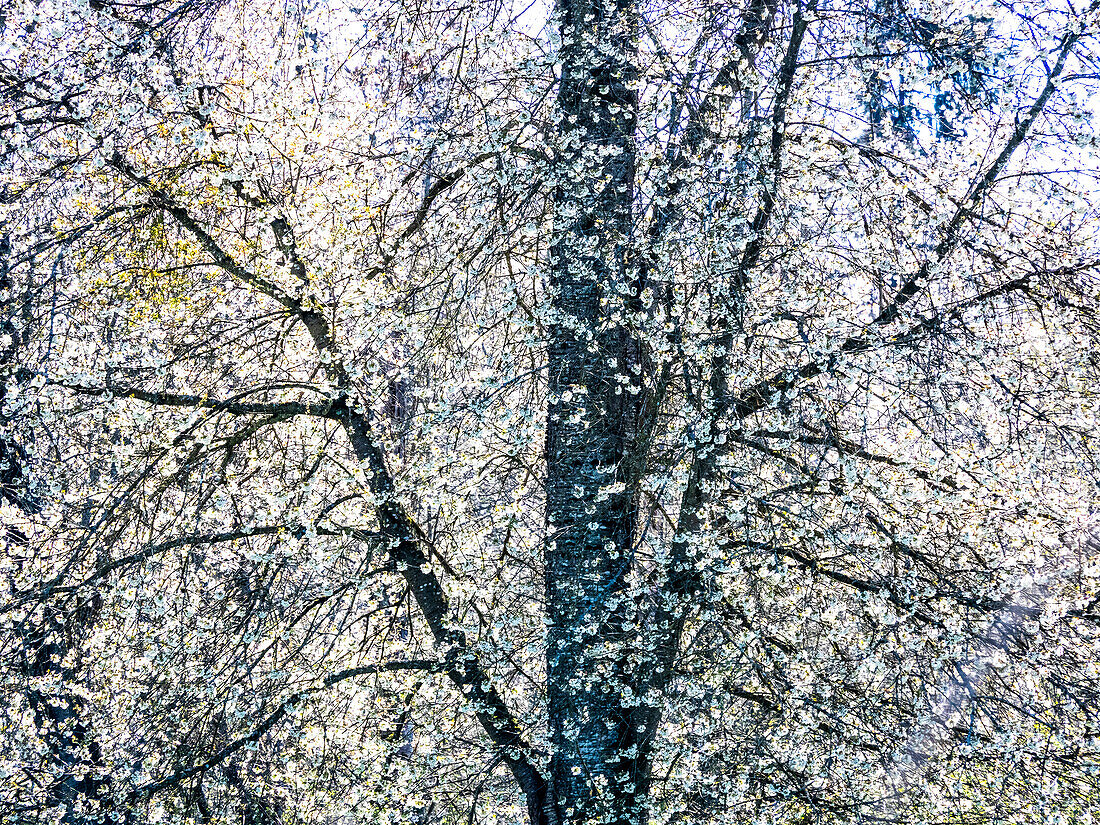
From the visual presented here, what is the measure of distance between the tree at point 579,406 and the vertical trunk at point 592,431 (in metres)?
0.03

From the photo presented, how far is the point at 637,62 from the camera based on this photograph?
429 cm

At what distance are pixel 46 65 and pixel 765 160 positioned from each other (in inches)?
148

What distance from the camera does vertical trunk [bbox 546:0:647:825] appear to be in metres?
4.14

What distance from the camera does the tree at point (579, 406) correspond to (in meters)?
3.98

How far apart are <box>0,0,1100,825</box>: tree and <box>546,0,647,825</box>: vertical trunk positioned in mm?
26

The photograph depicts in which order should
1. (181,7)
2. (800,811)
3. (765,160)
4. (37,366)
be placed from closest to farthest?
1. (765,160)
2. (800,811)
3. (181,7)
4. (37,366)

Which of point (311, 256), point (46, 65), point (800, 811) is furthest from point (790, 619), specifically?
point (46, 65)

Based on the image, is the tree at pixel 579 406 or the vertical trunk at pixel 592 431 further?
the vertical trunk at pixel 592 431

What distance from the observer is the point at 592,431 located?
4.41 metres

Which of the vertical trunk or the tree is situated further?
the vertical trunk

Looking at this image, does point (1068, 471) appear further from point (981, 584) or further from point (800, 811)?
point (800, 811)

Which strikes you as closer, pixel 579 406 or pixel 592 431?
pixel 579 406

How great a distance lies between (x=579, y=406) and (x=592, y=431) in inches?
7.7

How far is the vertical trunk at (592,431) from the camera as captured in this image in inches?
163
